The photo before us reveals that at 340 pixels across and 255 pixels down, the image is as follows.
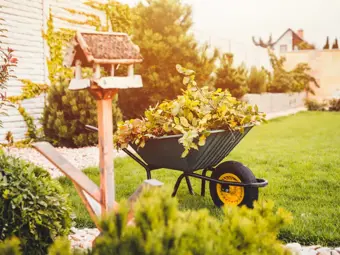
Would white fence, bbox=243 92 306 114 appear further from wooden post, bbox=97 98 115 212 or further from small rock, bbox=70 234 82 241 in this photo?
wooden post, bbox=97 98 115 212

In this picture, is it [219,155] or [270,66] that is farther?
[270,66]

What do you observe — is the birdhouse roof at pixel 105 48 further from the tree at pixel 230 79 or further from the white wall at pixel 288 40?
the white wall at pixel 288 40

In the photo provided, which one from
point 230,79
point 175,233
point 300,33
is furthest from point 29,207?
point 300,33

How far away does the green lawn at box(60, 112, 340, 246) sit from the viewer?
3426 mm

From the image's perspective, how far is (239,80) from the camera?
14.3 m

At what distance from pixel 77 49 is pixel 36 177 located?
788 mm

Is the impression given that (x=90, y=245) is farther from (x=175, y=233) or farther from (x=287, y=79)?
(x=287, y=79)

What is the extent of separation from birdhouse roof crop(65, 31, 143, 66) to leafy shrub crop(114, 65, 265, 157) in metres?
1.41

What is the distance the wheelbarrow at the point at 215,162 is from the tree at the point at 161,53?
21.0ft

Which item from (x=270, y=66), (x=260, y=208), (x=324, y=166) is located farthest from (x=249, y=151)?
(x=270, y=66)

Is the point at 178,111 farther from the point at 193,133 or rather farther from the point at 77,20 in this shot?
the point at 77,20

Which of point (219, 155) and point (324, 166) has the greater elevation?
point (219, 155)

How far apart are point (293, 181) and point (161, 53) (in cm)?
597

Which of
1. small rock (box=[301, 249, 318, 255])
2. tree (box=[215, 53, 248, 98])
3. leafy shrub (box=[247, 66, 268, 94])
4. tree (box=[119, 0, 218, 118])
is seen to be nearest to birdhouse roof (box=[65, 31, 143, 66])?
small rock (box=[301, 249, 318, 255])
